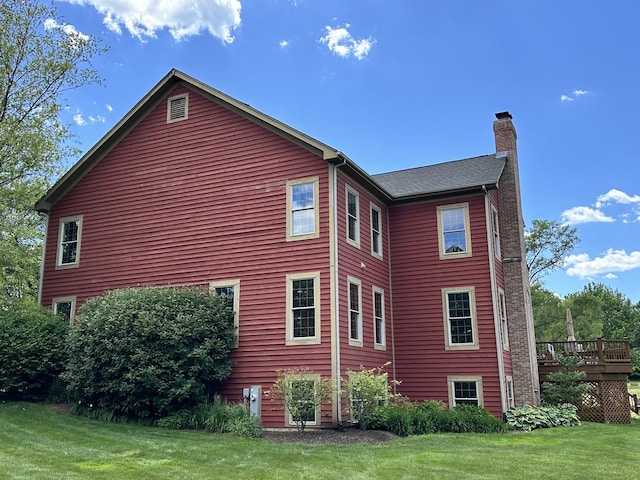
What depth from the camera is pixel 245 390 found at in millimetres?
14391

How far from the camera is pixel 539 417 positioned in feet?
52.4

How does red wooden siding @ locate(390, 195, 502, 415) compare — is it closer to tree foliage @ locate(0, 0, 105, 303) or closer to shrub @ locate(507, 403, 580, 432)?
shrub @ locate(507, 403, 580, 432)

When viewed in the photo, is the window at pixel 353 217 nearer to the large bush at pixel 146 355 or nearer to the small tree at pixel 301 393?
the small tree at pixel 301 393

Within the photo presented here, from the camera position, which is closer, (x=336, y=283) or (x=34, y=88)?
(x=336, y=283)

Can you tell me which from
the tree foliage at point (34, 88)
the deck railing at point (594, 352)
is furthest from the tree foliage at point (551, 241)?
the tree foliage at point (34, 88)

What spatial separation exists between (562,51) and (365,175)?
13.4 metres

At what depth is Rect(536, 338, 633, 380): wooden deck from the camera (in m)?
19.1

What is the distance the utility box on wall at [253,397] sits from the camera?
1416cm

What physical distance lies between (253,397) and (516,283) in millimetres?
9717

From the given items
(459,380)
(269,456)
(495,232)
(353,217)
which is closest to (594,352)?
(495,232)

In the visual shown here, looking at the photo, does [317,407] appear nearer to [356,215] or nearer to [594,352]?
[356,215]

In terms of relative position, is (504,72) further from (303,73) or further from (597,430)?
(597,430)

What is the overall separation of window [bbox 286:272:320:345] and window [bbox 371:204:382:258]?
3.39 meters

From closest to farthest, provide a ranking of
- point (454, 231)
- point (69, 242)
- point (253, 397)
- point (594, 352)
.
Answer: point (253, 397) < point (454, 231) < point (69, 242) < point (594, 352)
